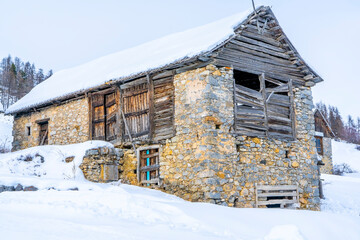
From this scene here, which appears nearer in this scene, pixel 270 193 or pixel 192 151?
→ pixel 192 151

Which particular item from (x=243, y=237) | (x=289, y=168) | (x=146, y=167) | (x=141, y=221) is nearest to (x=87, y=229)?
(x=141, y=221)

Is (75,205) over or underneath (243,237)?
over

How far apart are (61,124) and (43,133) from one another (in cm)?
159

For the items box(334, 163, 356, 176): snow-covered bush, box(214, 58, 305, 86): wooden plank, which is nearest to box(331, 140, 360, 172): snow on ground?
box(334, 163, 356, 176): snow-covered bush

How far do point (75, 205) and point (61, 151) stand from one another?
6.84 m

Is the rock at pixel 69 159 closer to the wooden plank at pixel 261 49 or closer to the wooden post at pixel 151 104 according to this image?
the wooden post at pixel 151 104

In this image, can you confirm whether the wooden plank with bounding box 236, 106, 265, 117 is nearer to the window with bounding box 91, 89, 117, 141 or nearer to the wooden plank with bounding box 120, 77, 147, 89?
the wooden plank with bounding box 120, 77, 147, 89

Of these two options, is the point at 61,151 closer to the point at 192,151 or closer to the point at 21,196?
the point at 192,151

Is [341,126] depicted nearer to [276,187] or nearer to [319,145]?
[319,145]

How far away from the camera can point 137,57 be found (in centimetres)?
1523

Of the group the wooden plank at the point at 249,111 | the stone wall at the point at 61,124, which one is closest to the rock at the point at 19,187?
the wooden plank at the point at 249,111

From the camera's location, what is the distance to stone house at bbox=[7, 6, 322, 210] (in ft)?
37.3

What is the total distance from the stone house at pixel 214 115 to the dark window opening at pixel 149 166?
4 cm

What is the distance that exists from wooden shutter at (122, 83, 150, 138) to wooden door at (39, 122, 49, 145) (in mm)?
5100
